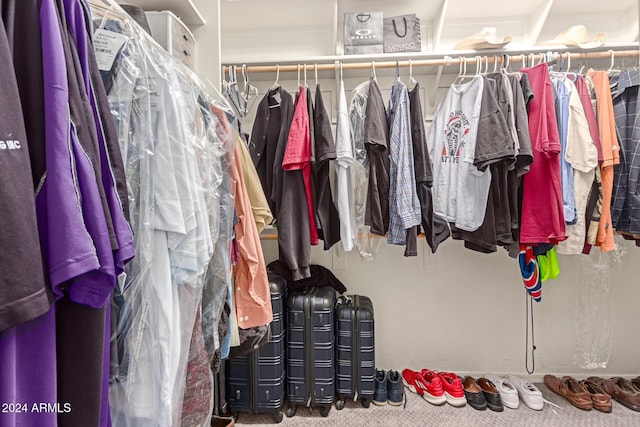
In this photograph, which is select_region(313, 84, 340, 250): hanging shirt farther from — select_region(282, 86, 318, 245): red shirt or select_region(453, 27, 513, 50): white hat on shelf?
select_region(453, 27, 513, 50): white hat on shelf

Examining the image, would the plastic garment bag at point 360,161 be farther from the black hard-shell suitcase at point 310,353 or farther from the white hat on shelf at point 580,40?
the white hat on shelf at point 580,40

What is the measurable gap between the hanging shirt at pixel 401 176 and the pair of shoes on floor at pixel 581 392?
1.35 metres

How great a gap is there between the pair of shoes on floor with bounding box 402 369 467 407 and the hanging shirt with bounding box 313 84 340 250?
1.01 meters

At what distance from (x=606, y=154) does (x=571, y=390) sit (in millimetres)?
1339

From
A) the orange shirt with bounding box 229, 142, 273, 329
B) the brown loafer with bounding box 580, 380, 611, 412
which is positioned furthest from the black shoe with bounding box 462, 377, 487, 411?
the orange shirt with bounding box 229, 142, 273, 329

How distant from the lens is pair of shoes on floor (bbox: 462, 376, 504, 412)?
1.98 metres

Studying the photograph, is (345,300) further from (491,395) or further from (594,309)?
(594,309)

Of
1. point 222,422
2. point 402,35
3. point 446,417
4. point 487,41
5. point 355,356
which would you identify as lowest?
point 446,417

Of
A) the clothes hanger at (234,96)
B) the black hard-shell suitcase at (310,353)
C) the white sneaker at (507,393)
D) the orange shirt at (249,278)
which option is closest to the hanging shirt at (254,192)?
the orange shirt at (249,278)

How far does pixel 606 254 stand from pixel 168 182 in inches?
87.4

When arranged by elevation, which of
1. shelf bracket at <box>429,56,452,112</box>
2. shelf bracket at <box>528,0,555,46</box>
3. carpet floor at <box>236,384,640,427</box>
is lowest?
carpet floor at <box>236,384,640,427</box>

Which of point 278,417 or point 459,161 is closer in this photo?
point 459,161

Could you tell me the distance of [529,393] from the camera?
2.02 m

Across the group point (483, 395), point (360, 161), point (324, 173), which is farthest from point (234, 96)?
point (483, 395)
